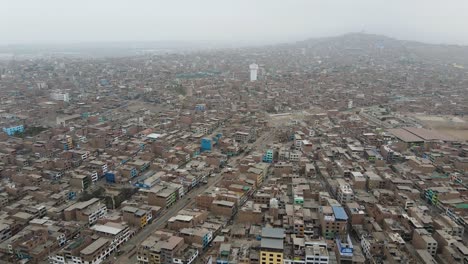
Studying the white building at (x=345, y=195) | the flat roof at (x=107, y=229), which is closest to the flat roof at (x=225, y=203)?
the flat roof at (x=107, y=229)

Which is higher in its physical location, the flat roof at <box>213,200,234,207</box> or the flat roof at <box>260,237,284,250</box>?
the flat roof at <box>260,237,284,250</box>

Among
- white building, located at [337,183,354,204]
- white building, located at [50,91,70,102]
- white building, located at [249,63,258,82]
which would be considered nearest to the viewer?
white building, located at [337,183,354,204]

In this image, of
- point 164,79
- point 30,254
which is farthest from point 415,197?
point 164,79

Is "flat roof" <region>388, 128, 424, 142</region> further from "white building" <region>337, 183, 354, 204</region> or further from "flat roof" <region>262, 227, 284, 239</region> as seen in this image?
"flat roof" <region>262, 227, 284, 239</region>

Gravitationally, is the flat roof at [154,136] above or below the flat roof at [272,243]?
below

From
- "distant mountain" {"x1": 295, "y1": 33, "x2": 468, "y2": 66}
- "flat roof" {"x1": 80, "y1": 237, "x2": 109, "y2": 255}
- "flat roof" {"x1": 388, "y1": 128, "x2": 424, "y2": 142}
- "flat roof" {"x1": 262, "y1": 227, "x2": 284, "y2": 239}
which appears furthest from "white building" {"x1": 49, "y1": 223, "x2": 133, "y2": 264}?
"distant mountain" {"x1": 295, "y1": 33, "x2": 468, "y2": 66}

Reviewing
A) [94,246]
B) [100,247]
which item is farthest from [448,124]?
[94,246]

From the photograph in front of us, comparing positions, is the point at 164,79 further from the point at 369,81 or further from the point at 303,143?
the point at 303,143

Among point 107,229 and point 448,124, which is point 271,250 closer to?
point 107,229

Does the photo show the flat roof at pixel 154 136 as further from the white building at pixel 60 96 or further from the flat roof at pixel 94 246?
the white building at pixel 60 96
